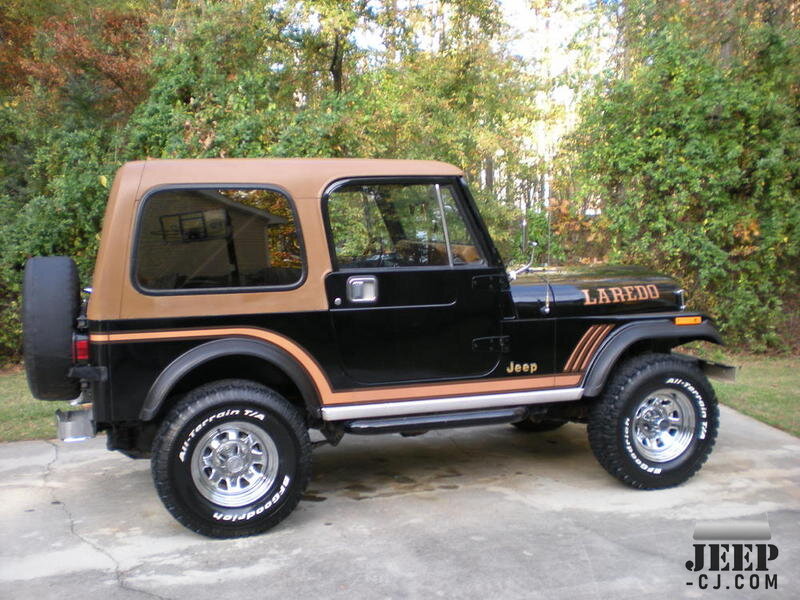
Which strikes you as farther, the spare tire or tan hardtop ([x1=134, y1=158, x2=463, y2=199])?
tan hardtop ([x1=134, y1=158, x2=463, y2=199])

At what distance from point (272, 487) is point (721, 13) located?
9145mm

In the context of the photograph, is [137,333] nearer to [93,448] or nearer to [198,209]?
[198,209]

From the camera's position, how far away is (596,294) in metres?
4.99

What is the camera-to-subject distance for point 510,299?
15.8ft

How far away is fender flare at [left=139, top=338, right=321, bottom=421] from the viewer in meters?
4.10

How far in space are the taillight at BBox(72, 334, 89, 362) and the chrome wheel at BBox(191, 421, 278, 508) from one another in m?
0.81

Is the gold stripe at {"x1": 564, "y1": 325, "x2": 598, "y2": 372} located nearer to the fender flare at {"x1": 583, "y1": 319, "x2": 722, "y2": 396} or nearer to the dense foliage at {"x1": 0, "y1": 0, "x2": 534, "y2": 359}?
the fender flare at {"x1": 583, "y1": 319, "x2": 722, "y2": 396}

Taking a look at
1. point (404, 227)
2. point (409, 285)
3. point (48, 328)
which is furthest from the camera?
point (404, 227)

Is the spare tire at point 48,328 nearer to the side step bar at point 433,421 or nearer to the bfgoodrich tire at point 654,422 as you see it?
the side step bar at point 433,421

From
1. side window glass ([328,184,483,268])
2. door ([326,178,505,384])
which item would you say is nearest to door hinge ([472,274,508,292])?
door ([326,178,505,384])

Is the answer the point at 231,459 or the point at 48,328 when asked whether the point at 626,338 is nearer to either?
the point at 231,459

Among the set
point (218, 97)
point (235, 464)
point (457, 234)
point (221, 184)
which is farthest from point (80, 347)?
point (218, 97)

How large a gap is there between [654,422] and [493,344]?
1262 millimetres

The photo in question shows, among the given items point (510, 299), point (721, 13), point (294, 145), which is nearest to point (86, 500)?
point (510, 299)
